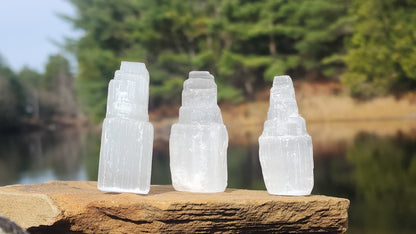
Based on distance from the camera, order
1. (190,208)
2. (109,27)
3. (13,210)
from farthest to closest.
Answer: (109,27), (13,210), (190,208)

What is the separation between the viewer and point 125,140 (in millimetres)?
2830

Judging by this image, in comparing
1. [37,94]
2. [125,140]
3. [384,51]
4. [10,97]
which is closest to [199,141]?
[125,140]

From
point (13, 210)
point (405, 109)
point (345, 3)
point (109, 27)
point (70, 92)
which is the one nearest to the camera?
point (13, 210)

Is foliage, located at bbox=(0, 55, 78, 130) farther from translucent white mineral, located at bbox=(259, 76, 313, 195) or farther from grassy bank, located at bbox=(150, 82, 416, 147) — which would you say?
translucent white mineral, located at bbox=(259, 76, 313, 195)

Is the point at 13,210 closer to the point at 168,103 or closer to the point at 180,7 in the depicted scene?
the point at 180,7

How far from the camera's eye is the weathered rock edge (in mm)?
2703

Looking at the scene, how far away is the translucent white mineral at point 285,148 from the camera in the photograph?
9.62ft

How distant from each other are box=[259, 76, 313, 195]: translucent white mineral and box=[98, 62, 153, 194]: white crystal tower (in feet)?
2.45

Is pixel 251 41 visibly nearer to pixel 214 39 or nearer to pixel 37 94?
pixel 214 39

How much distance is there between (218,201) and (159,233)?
0.39 m

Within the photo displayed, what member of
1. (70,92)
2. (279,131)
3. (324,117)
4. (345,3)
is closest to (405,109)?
(324,117)

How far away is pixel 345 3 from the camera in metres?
15.4

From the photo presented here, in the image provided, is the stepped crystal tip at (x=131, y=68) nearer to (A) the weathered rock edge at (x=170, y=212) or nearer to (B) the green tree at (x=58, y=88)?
(A) the weathered rock edge at (x=170, y=212)

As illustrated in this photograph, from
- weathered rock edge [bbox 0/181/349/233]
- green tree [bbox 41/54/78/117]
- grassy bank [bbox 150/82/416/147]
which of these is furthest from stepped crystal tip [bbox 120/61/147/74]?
green tree [bbox 41/54/78/117]
